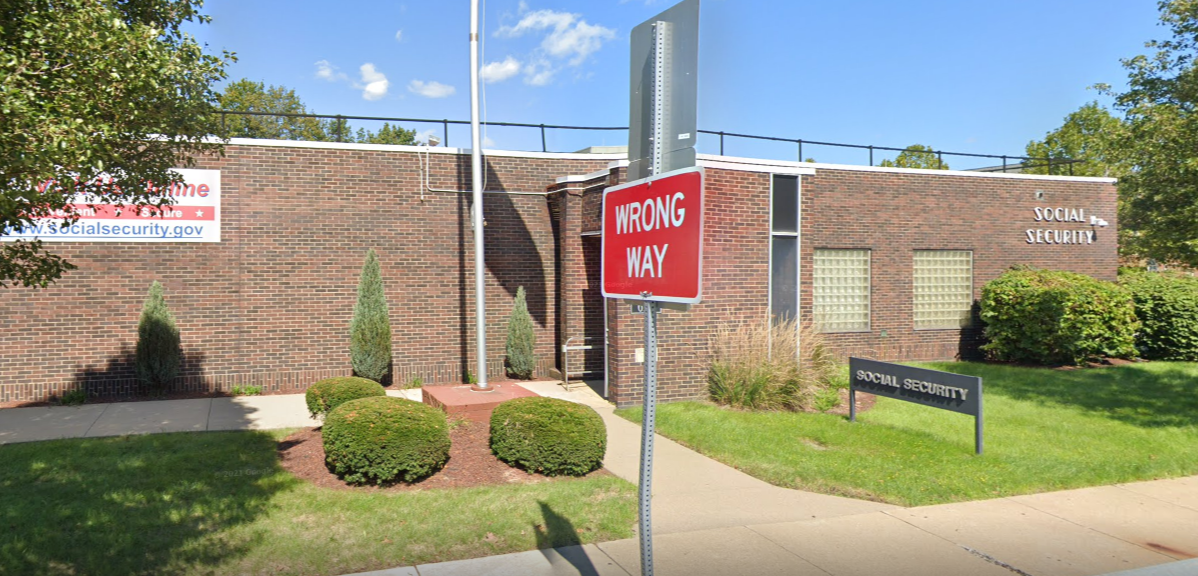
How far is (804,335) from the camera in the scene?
40.0ft

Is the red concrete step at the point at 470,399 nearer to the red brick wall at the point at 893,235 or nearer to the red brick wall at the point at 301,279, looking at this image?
the red brick wall at the point at 893,235

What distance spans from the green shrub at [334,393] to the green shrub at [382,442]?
4.76 ft

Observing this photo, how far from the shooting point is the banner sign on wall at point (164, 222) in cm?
1254

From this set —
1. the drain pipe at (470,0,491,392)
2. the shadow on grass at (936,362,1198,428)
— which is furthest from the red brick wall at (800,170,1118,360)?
→ the drain pipe at (470,0,491,392)

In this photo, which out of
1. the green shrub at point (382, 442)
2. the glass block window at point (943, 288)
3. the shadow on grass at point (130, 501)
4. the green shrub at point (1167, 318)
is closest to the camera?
the shadow on grass at point (130, 501)

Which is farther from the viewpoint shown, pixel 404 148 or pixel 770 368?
pixel 404 148

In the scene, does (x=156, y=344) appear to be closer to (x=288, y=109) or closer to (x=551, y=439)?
(x=551, y=439)

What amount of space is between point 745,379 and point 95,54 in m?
8.67

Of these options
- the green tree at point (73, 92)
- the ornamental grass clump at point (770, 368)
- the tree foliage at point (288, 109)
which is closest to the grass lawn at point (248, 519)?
the green tree at point (73, 92)

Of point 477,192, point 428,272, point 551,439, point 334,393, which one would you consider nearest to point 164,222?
point 428,272

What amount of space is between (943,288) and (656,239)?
663 inches

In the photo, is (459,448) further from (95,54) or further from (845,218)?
(845,218)

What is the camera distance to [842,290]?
17.5 metres

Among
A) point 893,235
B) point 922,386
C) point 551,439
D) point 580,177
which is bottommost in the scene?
point 551,439
